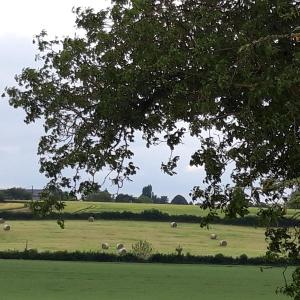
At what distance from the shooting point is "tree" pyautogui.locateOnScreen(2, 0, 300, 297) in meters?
6.36

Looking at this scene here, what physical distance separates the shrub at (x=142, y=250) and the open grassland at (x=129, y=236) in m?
1.06

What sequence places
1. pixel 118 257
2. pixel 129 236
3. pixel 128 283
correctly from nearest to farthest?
pixel 128 283, pixel 118 257, pixel 129 236

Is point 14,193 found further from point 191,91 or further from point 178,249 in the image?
point 191,91

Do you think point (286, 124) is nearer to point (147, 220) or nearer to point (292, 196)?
point (292, 196)

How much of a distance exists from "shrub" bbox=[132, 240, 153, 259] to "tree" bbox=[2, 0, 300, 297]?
28.9 m

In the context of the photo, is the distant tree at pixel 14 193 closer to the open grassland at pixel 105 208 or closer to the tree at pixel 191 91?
the open grassland at pixel 105 208

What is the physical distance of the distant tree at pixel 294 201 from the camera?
5.18 metres

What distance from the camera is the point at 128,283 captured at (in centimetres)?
2319

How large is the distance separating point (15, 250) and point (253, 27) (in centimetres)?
3292

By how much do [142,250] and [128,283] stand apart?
14949 millimetres

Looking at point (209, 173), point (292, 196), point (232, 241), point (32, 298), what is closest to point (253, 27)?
point (209, 173)

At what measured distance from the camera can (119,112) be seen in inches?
306

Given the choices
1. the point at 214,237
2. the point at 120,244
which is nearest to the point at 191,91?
the point at 120,244

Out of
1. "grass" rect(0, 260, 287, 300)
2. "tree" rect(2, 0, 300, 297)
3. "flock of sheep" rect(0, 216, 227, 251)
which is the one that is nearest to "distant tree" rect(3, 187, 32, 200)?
"flock of sheep" rect(0, 216, 227, 251)
